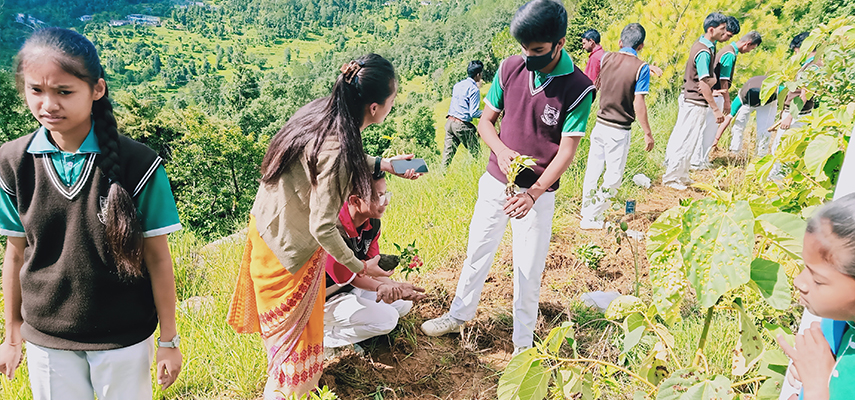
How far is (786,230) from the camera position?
970 mm

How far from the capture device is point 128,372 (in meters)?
1.44

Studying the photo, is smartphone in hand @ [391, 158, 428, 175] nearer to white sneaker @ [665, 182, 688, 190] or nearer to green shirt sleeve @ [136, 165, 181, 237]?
green shirt sleeve @ [136, 165, 181, 237]

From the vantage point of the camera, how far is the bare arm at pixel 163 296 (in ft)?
4.62

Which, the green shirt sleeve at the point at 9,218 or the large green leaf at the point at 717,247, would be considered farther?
the green shirt sleeve at the point at 9,218

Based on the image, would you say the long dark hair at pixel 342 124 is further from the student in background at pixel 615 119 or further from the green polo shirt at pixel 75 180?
the student in background at pixel 615 119

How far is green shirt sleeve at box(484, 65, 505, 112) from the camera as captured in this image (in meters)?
2.35

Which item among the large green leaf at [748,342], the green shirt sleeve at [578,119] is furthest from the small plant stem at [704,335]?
the green shirt sleeve at [578,119]

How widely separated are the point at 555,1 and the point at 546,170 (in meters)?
0.68

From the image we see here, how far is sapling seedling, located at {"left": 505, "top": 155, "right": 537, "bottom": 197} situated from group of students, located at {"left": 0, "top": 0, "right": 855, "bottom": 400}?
0.21 feet

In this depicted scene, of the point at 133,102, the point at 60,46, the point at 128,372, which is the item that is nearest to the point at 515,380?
the point at 128,372

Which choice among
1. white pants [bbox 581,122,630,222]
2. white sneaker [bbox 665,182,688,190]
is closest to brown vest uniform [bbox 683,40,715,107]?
white sneaker [bbox 665,182,688,190]

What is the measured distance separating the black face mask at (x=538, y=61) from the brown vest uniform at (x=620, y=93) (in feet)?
6.39

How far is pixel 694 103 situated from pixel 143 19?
103773 millimetres

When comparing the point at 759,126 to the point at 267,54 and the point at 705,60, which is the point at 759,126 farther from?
the point at 267,54
